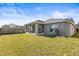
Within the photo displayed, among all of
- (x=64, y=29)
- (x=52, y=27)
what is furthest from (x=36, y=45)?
(x=64, y=29)

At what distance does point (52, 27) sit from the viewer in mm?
4684

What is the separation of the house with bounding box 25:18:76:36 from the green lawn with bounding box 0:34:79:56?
2.9 inches

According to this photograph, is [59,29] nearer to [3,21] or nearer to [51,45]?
[51,45]

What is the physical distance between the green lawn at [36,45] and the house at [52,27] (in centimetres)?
7

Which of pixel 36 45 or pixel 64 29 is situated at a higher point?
pixel 64 29

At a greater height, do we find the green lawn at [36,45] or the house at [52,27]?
the house at [52,27]

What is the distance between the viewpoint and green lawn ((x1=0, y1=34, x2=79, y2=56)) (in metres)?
4.61

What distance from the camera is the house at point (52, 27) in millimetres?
4648

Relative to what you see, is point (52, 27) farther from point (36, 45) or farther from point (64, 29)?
point (36, 45)

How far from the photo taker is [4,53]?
4609 mm

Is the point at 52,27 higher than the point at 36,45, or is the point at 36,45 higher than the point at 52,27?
the point at 52,27

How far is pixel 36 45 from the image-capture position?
467 cm

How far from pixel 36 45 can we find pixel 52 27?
35cm

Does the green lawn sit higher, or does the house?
the house
